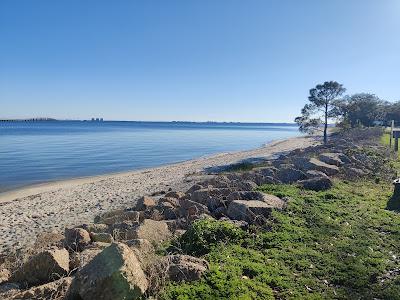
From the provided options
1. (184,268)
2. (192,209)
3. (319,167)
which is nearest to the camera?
(184,268)

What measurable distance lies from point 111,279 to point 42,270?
184 cm

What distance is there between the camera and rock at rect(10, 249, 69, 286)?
6.13 m

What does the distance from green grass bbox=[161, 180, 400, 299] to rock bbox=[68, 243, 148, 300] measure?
1.84ft

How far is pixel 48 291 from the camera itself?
5.46 m

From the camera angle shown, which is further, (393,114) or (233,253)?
(393,114)

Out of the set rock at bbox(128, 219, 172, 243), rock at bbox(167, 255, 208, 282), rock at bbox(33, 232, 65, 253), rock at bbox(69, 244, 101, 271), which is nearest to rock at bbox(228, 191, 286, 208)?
rock at bbox(128, 219, 172, 243)

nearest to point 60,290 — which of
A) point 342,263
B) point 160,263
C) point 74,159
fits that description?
point 160,263

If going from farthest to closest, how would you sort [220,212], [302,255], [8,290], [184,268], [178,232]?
[220,212] → [178,232] → [302,255] → [184,268] → [8,290]

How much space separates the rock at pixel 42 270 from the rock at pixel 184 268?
1803 mm

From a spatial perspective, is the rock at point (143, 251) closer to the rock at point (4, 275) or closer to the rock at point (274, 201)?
the rock at point (4, 275)

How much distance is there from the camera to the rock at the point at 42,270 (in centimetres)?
613

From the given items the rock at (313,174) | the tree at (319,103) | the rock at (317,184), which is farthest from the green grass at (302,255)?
the tree at (319,103)

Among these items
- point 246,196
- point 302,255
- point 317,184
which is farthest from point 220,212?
point 317,184

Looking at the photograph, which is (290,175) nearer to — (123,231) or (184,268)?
(123,231)
